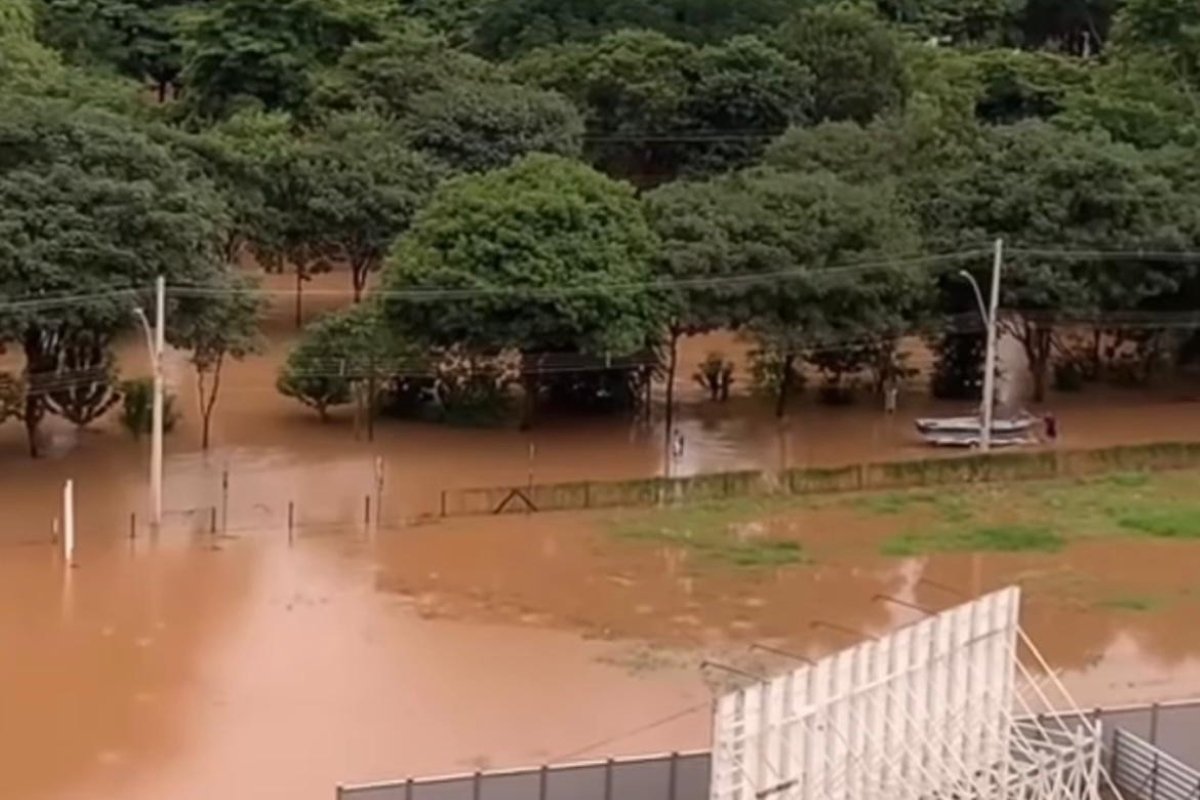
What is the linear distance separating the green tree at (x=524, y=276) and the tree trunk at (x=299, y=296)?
7.25 metres

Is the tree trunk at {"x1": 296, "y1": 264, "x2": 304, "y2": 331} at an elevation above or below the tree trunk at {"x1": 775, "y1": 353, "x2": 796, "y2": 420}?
above

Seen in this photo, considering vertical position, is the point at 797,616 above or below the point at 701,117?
below

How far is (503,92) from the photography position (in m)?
40.4

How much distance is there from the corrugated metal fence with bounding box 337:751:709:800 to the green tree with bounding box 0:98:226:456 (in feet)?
41.9

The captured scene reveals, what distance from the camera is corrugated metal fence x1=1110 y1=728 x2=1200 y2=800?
17375mm

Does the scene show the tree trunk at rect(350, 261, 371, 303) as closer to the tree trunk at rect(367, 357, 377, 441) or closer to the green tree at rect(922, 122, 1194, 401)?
the tree trunk at rect(367, 357, 377, 441)

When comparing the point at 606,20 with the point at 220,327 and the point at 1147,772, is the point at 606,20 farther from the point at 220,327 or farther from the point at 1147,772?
the point at 1147,772

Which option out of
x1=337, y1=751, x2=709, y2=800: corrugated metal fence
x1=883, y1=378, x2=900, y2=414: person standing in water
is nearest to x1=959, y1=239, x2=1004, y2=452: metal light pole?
x1=883, y1=378, x2=900, y2=414: person standing in water

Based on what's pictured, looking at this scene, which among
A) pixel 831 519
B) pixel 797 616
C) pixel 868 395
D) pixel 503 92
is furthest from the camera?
pixel 503 92

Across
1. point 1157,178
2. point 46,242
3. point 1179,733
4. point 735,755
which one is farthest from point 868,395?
point 735,755

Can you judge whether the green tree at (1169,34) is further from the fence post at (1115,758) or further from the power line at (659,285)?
the fence post at (1115,758)

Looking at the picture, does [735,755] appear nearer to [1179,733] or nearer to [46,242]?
[1179,733]

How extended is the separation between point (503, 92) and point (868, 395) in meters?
10.5

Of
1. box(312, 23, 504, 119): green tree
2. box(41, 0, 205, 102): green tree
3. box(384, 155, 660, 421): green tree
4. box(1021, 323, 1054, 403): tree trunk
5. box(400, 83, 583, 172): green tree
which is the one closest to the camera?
box(384, 155, 660, 421): green tree
